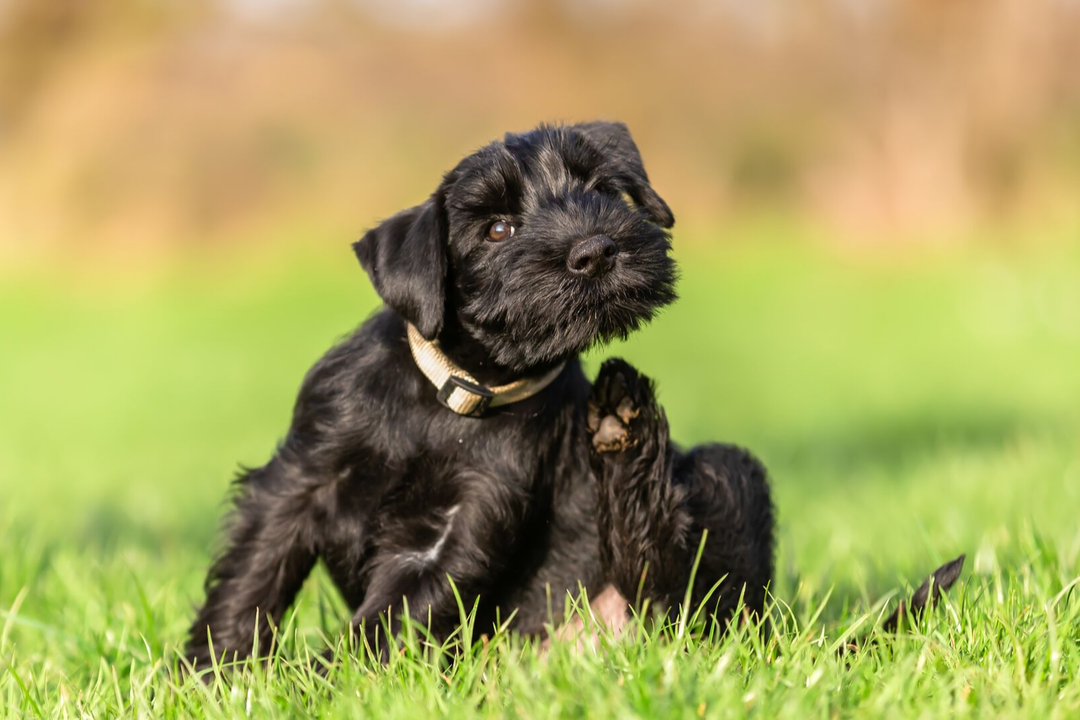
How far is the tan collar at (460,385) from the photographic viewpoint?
10.2ft

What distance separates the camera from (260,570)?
3131 millimetres

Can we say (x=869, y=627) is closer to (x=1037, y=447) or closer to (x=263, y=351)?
(x=1037, y=447)

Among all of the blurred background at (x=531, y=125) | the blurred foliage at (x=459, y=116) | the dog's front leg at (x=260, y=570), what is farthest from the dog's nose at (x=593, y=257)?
the blurred foliage at (x=459, y=116)

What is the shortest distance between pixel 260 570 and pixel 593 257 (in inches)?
48.5

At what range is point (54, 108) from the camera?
20875 millimetres

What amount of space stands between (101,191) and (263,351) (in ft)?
Result: 19.9

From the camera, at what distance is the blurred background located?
14430mm

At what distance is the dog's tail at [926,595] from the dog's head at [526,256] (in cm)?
99

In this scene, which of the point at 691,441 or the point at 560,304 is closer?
the point at 560,304

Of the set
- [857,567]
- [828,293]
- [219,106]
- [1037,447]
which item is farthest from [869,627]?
[219,106]

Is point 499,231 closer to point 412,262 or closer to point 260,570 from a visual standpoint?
point 412,262

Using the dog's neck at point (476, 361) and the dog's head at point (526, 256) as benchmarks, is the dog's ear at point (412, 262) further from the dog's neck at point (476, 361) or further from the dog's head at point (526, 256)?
the dog's neck at point (476, 361)

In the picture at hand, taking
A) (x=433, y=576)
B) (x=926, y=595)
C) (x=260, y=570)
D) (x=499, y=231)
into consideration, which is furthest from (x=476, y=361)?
(x=926, y=595)

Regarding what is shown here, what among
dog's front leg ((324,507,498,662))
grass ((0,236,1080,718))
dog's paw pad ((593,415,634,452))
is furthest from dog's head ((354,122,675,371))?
grass ((0,236,1080,718))
